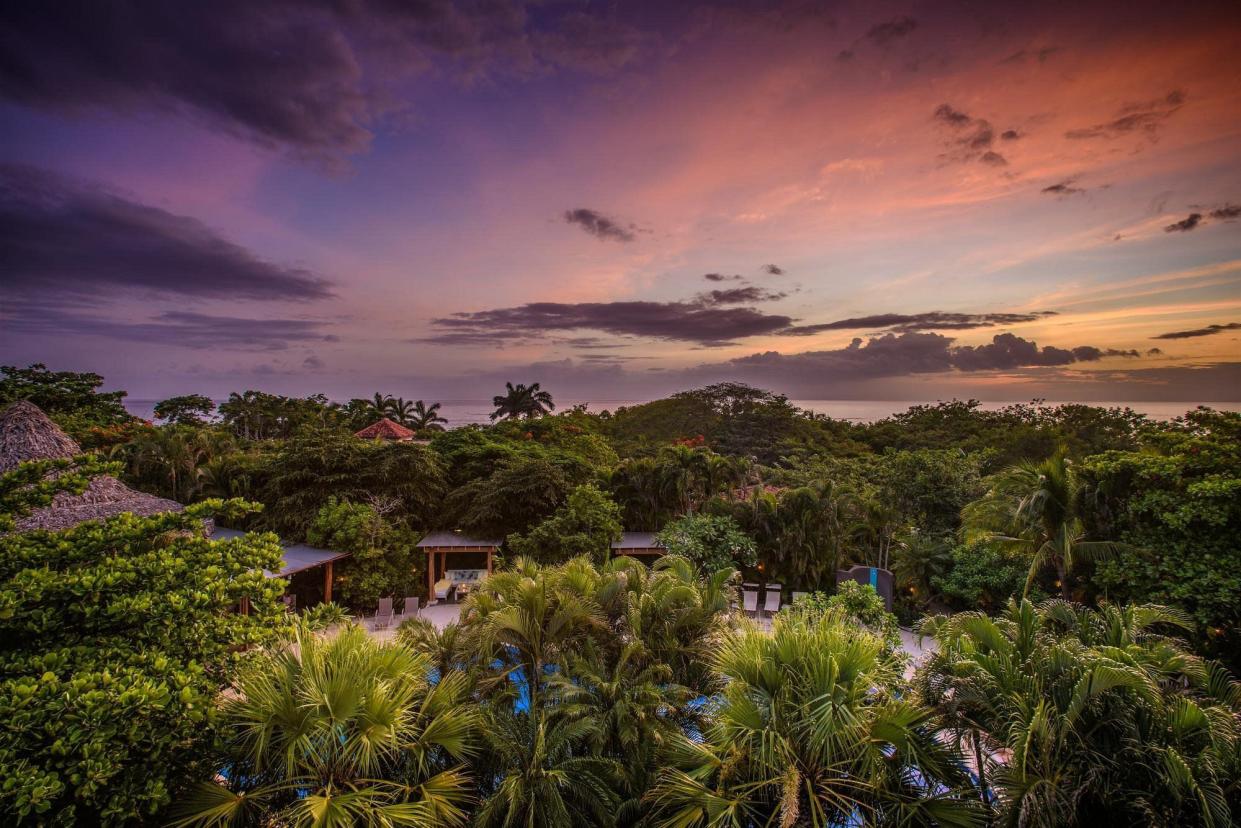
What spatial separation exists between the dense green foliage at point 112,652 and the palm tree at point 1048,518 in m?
12.0

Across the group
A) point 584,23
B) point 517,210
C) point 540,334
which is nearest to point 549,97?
point 584,23

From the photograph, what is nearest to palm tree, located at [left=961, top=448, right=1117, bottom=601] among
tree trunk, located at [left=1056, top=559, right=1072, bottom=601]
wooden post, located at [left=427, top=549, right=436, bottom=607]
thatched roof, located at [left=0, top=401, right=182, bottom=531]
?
tree trunk, located at [left=1056, top=559, right=1072, bottom=601]

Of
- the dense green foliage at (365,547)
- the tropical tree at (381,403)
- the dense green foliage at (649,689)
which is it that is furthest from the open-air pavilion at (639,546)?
the tropical tree at (381,403)

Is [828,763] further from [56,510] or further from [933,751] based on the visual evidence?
[56,510]

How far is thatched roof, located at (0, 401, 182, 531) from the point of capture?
833 centimetres

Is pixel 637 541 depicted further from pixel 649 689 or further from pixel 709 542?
pixel 649 689

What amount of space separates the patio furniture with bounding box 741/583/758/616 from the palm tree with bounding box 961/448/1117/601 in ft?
18.2

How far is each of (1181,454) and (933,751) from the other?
9255 mm

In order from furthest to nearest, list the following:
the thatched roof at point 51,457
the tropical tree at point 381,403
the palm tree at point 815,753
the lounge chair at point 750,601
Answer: the tropical tree at point 381,403 < the lounge chair at point 750,601 < the thatched roof at point 51,457 < the palm tree at point 815,753

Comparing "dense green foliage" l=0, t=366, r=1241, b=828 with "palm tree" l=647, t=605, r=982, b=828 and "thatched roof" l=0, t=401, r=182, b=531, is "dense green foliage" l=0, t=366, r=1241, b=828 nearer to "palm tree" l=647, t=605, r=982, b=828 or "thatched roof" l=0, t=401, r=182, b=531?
"palm tree" l=647, t=605, r=982, b=828

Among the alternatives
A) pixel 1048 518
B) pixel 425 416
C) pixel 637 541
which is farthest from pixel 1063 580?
pixel 425 416

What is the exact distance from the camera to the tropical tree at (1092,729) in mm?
3486

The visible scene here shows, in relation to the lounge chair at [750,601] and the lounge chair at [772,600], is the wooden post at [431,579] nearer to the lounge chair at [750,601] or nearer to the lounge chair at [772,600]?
the lounge chair at [750,601]

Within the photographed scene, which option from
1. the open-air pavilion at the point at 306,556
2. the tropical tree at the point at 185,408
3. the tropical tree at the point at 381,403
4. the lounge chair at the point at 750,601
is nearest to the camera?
the open-air pavilion at the point at 306,556
